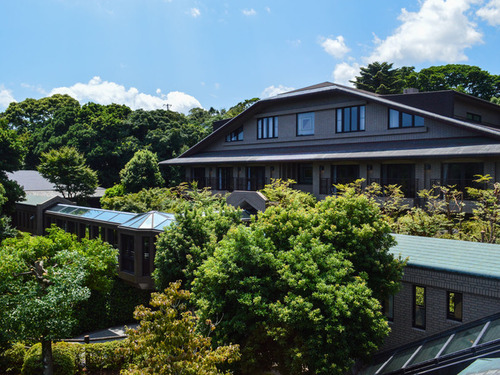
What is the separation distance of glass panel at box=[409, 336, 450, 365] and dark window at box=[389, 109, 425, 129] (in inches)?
663

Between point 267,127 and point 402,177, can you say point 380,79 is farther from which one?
point 402,177

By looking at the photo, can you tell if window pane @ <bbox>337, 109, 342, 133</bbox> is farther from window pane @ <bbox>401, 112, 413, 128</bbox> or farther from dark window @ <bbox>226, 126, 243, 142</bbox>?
dark window @ <bbox>226, 126, 243, 142</bbox>

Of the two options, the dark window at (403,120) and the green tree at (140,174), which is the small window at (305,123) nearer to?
the dark window at (403,120)

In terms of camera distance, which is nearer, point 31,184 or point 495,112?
point 495,112

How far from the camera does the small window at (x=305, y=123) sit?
31484 mm

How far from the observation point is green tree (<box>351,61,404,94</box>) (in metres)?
57.9

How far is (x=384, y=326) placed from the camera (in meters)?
11.5

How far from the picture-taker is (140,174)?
42438 millimetres

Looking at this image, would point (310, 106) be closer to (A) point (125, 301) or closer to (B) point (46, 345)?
(A) point (125, 301)

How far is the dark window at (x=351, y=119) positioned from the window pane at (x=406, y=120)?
2768 mm

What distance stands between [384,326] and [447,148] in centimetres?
1481

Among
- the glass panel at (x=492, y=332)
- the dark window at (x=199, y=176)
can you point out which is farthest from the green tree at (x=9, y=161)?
the glass panel at (x=492, y=332)

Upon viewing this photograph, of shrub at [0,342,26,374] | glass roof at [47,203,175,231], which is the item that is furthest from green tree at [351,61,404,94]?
shrub at [0,342,26,374]

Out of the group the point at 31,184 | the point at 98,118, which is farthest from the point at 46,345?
the point at 98,118
